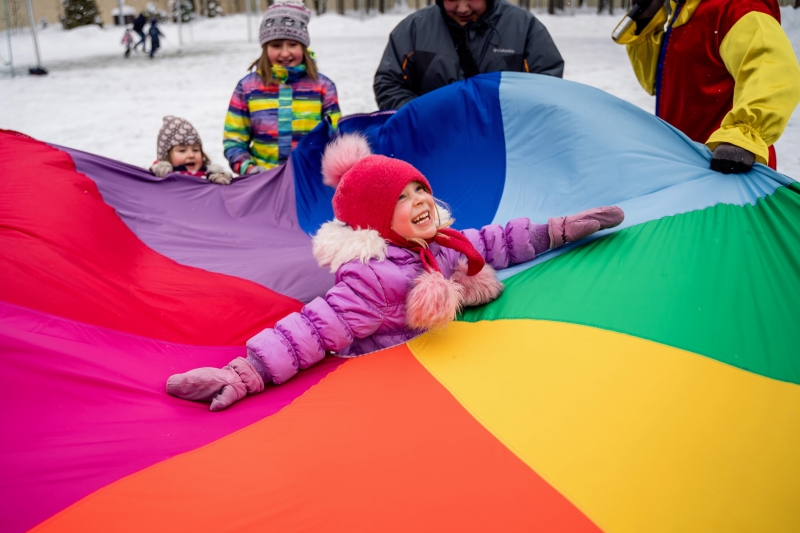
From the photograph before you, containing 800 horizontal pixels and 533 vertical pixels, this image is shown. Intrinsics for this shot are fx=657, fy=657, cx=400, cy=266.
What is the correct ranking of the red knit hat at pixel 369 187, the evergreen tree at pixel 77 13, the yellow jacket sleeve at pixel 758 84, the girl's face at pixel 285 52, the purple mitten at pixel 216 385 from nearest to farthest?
the purple mitten at pixel 216 385
the red knit hat at pixel 369 187
the yellow jacket sleeve at pixel 758 84
the girl's face at pixel 285 52
the evergreen tree at pixel 77 13

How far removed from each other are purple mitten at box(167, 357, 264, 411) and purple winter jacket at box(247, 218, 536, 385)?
5cm

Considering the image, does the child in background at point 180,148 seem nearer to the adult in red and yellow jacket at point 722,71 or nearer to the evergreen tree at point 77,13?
the adult in red and yellow jacket at point 722,71

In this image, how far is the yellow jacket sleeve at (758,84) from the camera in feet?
7.57

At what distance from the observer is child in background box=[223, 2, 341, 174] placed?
381 centimetres

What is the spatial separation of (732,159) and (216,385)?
1.80 metres

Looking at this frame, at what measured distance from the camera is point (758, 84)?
7.85 ft

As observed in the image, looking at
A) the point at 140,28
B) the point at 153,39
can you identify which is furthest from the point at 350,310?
the point at 140,28

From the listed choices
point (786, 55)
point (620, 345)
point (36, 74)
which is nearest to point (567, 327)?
point (620, 345)

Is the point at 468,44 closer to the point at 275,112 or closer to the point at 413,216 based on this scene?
the point at 275,112

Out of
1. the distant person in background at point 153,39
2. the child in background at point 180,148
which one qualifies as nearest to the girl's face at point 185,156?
the child in background at point 180,148

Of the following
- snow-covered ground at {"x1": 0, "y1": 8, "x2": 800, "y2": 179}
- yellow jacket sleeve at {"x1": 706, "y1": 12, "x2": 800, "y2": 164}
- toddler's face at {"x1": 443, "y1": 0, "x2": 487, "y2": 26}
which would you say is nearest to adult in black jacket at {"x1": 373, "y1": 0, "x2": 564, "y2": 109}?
toddler's face at {"x1": 443, "y1": 0, "x2": 487, "y2": 26}

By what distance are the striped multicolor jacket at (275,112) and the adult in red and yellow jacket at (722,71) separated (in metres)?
1.73

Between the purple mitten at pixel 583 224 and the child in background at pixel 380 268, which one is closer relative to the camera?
the child in background at pixel 380 268

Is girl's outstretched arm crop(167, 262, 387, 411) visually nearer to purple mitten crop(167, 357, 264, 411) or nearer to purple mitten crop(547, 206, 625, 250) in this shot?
purple mitten crop(167, 357, 264, 411)
